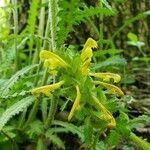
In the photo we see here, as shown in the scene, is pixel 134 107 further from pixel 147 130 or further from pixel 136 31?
pixel 136 31

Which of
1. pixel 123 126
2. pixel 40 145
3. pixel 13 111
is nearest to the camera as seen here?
pixel 123 126

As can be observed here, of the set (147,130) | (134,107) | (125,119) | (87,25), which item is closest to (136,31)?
(87,25)

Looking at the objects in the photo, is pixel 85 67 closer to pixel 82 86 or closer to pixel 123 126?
pixel 82 86

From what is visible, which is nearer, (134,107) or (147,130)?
(147,130)

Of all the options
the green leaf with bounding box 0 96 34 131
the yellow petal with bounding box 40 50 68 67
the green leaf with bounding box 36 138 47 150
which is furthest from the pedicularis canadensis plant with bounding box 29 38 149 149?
the green leaf with bounding box 36 138 47 150

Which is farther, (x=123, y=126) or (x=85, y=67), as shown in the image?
(x=123, y=126)

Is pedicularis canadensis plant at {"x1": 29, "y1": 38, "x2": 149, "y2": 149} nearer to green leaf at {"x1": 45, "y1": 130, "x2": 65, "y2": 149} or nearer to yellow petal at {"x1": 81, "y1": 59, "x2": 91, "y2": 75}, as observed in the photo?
yellow petal at {"x1": 81, "y1": 59, "x2": 91, "y2": 75}

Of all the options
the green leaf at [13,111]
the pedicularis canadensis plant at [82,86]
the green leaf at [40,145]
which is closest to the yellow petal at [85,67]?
the pedicularis canadensis plant at [82,86]

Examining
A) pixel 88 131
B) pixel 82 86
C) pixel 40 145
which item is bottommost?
pixel 40 145

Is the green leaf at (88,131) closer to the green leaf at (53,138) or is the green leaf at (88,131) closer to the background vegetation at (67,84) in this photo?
the background vegetation at (67,84)

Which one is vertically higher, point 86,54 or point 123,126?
point 86,54

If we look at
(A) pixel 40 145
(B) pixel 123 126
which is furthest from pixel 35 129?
(B) pixel 123 126
